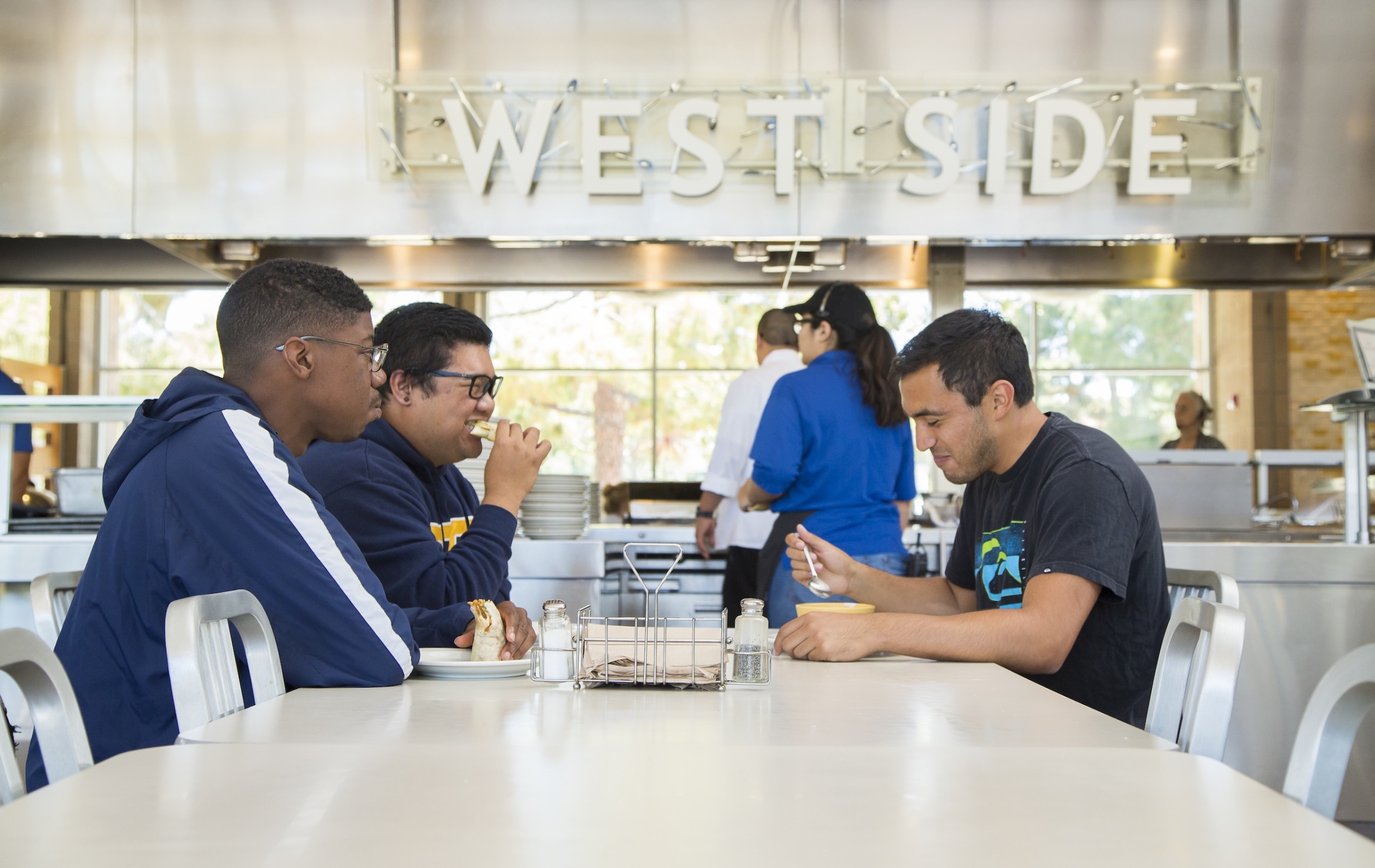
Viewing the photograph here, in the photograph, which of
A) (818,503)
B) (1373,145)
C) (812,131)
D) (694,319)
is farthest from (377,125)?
(694,319)

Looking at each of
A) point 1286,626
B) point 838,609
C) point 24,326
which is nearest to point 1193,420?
point 1286,626

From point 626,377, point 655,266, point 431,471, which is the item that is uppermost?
point 655,266

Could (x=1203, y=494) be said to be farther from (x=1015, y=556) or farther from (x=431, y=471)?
(x=431, y=471)

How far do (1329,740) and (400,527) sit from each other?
1.55 m

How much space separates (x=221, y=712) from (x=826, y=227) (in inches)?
143

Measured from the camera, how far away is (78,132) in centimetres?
460

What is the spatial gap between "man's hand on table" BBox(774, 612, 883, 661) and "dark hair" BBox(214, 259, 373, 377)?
919mm

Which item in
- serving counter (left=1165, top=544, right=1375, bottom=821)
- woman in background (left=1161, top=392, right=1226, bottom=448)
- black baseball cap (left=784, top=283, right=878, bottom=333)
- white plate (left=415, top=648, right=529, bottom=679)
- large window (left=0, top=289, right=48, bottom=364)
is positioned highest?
large window (left=0, top=289, right=48, bottom=364)

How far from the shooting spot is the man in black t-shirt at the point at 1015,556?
1.73 metres

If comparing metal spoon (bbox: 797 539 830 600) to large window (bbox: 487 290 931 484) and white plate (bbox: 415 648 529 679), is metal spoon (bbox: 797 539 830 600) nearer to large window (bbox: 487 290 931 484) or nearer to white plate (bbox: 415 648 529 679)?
white plate (bbox: 415 648 529 679)

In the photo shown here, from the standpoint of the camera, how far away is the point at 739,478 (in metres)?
4.07

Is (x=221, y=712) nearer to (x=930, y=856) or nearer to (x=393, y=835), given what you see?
(x=393, y=835)

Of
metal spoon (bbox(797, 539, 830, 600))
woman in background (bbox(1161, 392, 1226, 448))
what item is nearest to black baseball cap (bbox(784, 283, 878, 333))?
metal spoon (bbox(797, 539, 830, 600))

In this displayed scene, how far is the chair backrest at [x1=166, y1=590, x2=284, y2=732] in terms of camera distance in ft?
4.00
